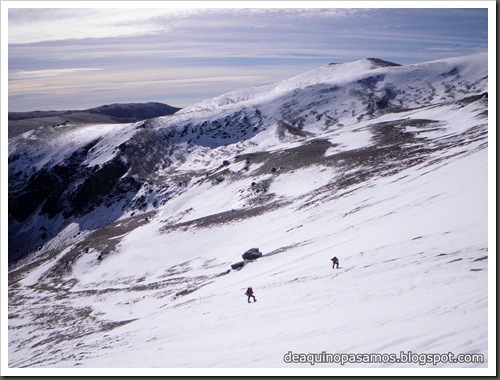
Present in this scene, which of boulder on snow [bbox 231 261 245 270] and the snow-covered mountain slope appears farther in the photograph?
boulder on snow [bbox 231 261 245 270]

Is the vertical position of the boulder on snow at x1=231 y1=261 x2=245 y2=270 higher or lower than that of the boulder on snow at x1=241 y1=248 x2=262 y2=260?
lower

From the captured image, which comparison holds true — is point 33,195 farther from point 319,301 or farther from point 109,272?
point 319,301

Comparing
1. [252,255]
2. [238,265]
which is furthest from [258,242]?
[238,265]

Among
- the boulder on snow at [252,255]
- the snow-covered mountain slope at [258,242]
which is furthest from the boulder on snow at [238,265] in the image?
the boulder on snow at [252,255]

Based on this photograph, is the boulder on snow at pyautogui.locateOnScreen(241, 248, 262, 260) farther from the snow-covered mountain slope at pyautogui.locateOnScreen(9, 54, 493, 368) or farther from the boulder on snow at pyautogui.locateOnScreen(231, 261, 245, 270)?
the snow-covered mountain slope at pyautogui.locateOnScreen(9, 54, 493, 368)

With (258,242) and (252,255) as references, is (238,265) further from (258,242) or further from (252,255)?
(258,242)

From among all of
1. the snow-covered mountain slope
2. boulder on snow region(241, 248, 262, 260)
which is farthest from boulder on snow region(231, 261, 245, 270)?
boulder on snow region(241, 248, 262, 260)

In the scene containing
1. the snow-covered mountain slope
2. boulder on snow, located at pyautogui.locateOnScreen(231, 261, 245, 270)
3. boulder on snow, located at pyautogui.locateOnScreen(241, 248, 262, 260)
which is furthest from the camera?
boulder on snow, located at pyautogui.locateOnScreen(241, 248, 262, 260)

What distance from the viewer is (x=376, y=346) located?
37.4 feet

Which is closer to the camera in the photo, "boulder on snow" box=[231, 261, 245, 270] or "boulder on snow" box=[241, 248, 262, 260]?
"boulder on snow" box=[231, 261, 245, 270]

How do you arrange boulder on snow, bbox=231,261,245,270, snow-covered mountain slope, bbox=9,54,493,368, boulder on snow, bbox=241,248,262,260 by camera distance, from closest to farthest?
1. snow-covered mountain slope, bbox=9,54,493,368
2. boulder on snow, bbox=231,261,245,270
3. boulder on snow, bbox=241,248,262,260

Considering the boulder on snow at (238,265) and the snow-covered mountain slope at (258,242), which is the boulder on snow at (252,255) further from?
the snow-covered mountain slope at (258,242)

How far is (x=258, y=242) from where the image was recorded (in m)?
33.7

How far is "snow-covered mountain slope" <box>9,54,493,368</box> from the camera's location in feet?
44.2
